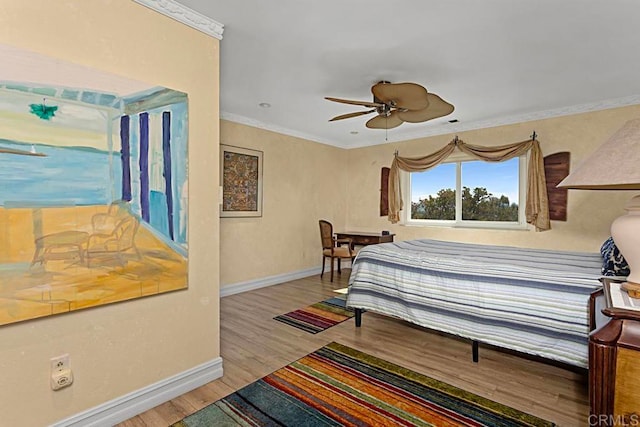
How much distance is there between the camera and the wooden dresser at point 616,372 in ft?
3.21

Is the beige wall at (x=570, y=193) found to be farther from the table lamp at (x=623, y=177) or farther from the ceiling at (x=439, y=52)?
the table lamp at (x=623, y=177)

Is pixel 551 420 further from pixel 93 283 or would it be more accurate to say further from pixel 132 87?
pixel 132 87

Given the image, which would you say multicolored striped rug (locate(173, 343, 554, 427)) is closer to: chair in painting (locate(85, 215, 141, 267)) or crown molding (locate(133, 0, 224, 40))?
chair in painting (locate(85, 215, 141, 267))

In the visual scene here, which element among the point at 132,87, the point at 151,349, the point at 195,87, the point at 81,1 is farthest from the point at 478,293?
the point at 81,1

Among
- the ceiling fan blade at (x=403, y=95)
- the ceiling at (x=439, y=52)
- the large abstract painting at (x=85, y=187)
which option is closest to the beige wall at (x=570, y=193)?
the ceiling at (x=439, y=52)

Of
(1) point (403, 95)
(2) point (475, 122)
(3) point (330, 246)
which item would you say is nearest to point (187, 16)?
(1) point (403, 95)

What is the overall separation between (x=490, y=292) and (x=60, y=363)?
101 inches

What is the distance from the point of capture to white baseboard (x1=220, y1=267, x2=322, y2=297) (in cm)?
432

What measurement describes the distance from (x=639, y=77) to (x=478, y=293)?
266 centimetres

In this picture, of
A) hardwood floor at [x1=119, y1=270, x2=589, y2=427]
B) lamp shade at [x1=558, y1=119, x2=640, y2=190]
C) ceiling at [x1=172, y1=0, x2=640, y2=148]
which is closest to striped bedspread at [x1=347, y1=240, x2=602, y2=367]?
hardwood floor at [x1=119, y1=270, x2=589, y2=427]

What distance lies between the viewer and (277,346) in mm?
2742

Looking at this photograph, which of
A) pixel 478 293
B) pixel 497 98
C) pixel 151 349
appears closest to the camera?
pixel 151 349

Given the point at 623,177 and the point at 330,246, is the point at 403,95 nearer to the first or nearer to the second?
the point at 623,177

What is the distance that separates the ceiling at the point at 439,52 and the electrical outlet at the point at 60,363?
2.06 metres
